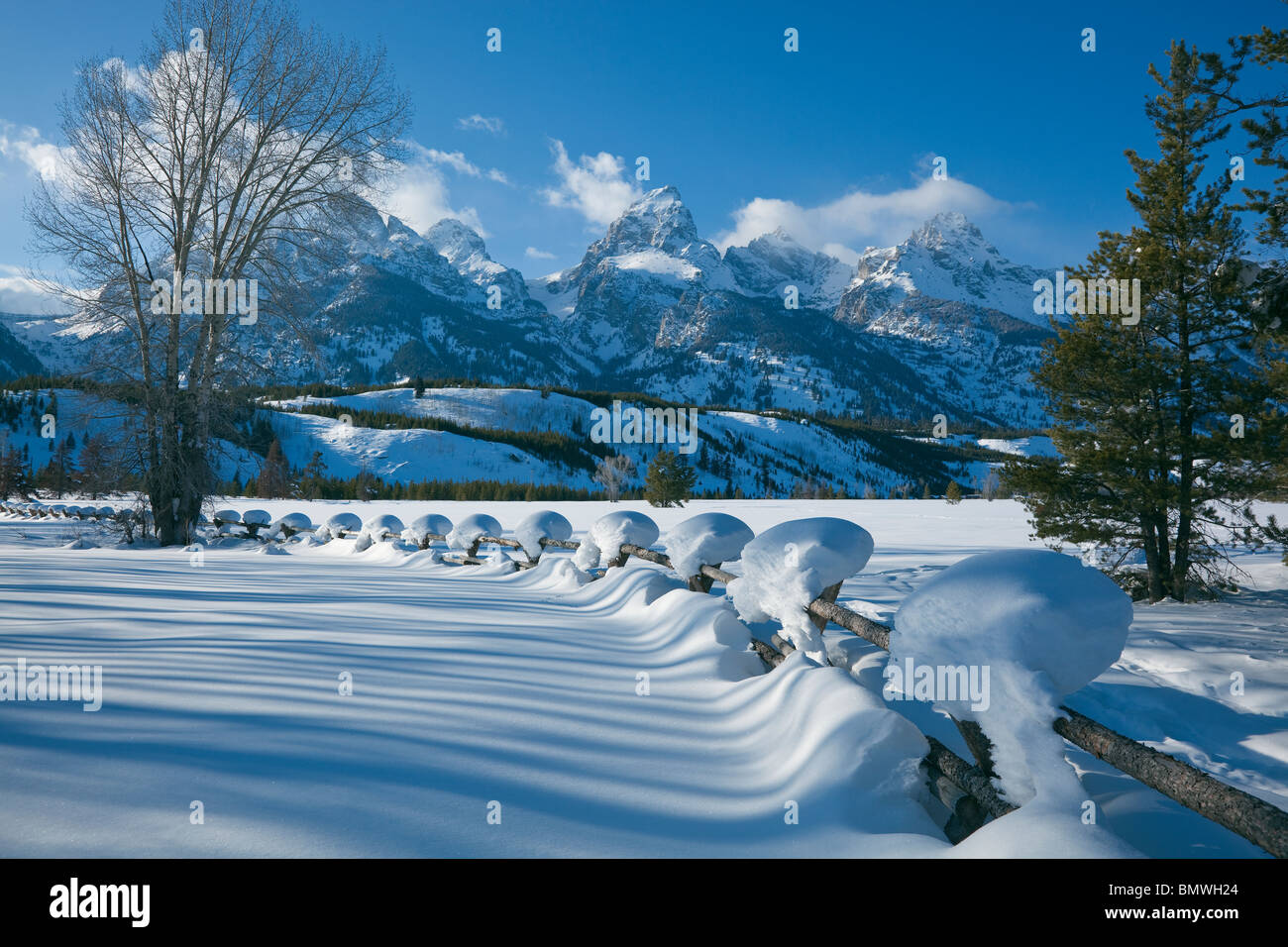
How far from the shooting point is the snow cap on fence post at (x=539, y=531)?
346 inches

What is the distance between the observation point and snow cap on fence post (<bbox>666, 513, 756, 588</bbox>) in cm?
566

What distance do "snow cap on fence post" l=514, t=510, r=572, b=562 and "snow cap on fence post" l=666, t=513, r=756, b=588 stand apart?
3248 millimetres

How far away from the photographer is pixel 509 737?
8.93 ft

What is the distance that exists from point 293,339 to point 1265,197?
17.3m

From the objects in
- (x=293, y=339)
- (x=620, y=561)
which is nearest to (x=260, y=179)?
(x=293, y=339)

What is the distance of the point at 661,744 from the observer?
9.34 feet

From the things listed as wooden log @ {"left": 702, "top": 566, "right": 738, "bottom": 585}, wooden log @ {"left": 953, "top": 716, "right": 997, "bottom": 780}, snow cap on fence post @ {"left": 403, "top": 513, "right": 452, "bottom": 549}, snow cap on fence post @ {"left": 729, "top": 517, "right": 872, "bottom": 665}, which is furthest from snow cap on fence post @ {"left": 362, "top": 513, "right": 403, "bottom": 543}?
wooden log @ {"left": 953, "top": 716, "right": 997, "bottom": 780}

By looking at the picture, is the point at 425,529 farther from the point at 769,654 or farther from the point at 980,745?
the point at 980,745

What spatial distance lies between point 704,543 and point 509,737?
3234 millimetres

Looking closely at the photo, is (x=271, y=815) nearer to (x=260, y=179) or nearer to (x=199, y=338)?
(x=199, y=338)

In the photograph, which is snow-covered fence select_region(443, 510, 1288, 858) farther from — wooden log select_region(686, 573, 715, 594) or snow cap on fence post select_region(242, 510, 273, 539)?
snow cap on fence post select_region(242, 510, 273, 539)

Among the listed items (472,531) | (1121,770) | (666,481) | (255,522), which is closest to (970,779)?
(1121,770)

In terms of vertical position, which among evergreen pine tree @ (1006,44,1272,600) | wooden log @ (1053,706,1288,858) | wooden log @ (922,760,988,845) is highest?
evergreen pine tree @ (1006,44,1272,600)
